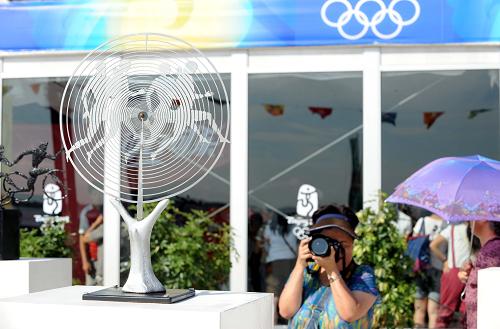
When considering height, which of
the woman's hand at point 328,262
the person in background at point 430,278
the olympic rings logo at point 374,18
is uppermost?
the olympic rings logo at point 374,18

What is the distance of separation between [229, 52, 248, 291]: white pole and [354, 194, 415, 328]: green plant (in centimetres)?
112

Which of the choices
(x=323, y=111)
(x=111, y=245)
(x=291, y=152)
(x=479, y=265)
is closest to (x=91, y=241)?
(x=111, y=245)

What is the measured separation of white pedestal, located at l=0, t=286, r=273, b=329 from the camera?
2299 millimetres

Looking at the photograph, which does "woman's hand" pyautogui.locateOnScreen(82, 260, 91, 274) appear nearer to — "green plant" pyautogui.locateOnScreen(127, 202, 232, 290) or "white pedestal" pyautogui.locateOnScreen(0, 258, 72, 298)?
"green plant" pyautogui.locateOnScreen(127, 202, 232, 290)

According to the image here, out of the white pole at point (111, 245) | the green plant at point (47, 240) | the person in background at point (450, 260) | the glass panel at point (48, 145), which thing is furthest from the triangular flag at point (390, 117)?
the green plant at point (47, 240)

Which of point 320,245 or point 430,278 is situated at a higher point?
→ point 320,245

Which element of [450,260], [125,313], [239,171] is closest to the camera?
[125,313]

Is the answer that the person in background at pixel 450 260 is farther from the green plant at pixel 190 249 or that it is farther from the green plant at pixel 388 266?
the green plant at pixel 190 249

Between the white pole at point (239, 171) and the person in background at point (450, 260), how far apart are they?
1.56 metres

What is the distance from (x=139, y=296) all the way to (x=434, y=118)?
15.7ft

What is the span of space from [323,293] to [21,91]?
5.01 m

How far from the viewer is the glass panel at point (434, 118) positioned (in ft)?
22.3

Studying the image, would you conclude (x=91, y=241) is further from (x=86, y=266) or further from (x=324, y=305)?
(x=324, y=305)

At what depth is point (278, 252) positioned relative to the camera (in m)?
7.07
